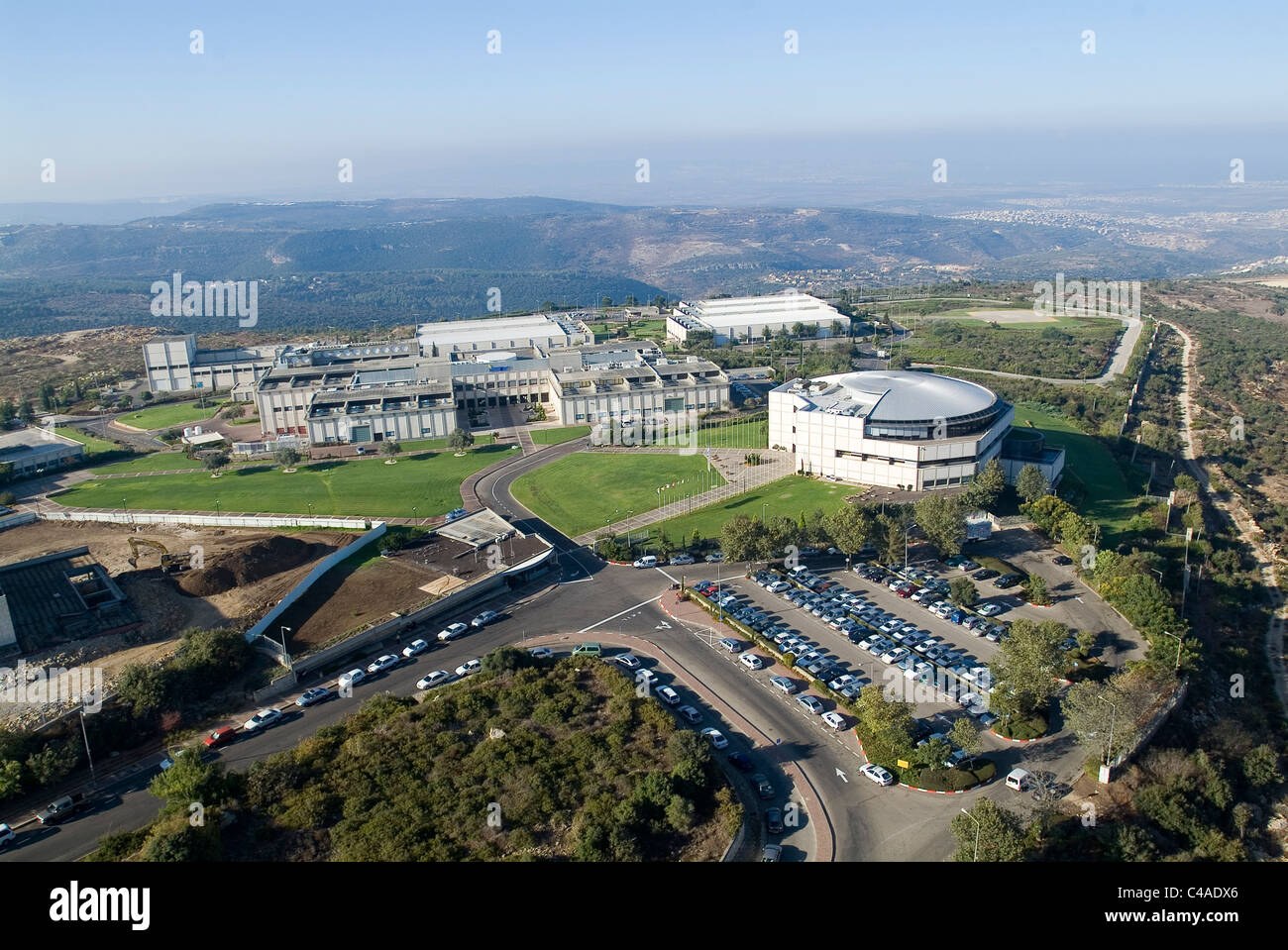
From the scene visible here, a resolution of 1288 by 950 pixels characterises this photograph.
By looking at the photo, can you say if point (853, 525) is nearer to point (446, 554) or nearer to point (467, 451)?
point (446, 554)

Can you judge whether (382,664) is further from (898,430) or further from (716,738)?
(898,430)

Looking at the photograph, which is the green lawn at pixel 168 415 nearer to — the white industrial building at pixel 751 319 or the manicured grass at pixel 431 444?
the manicured grass at pixel 431 444

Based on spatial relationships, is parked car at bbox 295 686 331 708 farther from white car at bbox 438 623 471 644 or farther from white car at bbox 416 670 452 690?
white car at bbox 438 623 471 644

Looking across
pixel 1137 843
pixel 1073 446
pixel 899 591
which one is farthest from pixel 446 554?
pixel 1073 446

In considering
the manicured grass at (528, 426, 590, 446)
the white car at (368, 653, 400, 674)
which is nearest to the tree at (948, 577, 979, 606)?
the white car at (368, 653, 400, 674)

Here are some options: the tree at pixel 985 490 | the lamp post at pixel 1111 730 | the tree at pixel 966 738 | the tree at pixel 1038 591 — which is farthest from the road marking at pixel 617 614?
the tree at pixel 985 490
